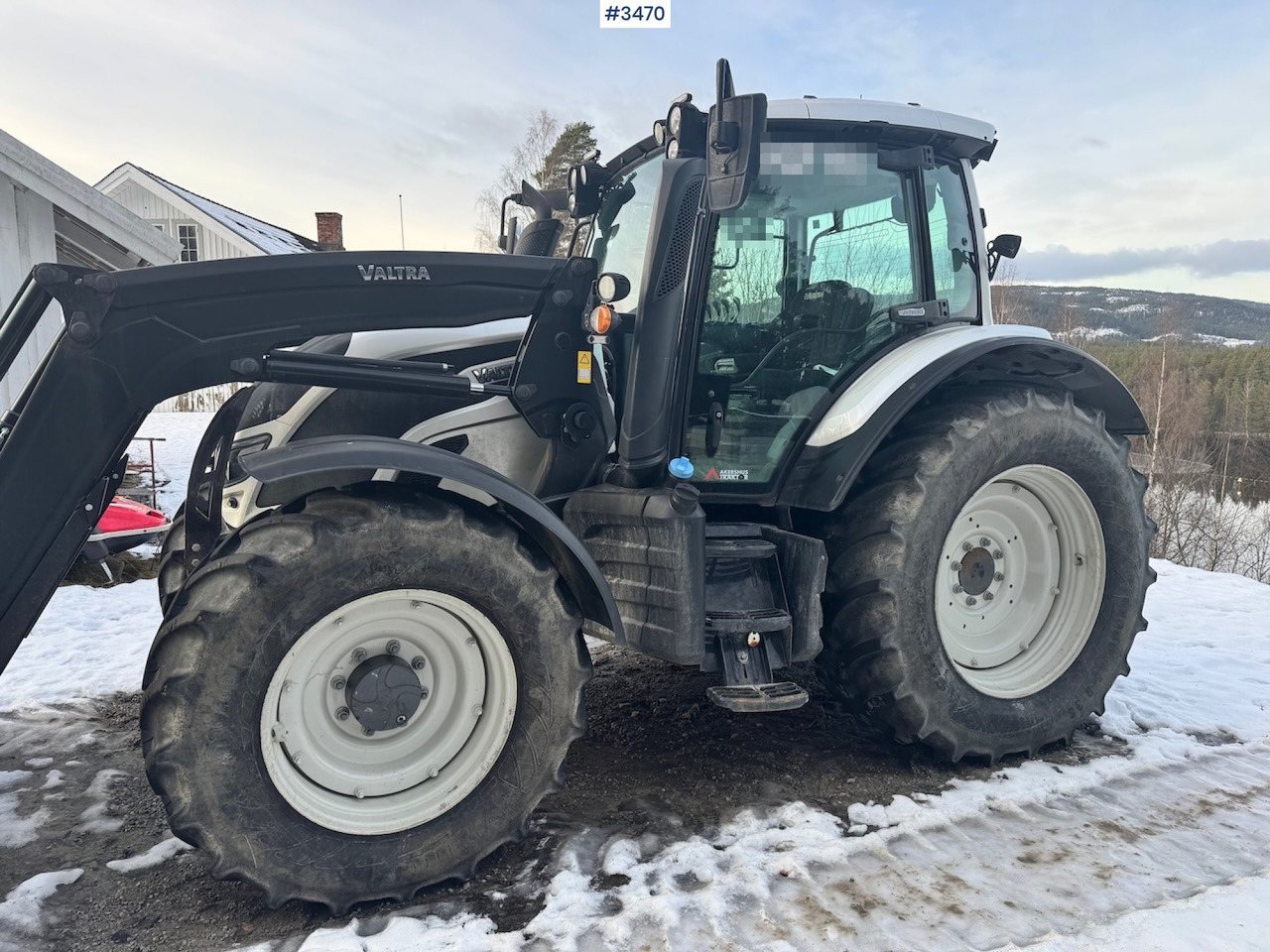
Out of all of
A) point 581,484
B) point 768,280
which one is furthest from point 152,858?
point 768,280

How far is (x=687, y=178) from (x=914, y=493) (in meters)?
1.44

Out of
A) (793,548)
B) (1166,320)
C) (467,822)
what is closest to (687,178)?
(793,548)

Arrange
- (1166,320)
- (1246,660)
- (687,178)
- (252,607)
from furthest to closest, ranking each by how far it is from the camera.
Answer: (1166,320) → (1246,660) → (687,178) → (252,607)

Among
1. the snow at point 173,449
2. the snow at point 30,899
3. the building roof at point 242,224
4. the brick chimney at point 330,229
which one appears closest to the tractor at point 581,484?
the snow at point 30,899

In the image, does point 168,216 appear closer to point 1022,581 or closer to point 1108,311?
point 1022,581

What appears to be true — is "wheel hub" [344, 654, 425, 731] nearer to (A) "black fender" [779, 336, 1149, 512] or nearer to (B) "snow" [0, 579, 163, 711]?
(A) "black fender" [779, 336, 1149, 512]

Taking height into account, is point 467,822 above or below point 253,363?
below

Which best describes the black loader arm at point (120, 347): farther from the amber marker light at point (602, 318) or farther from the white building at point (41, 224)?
the white building at point (41, 224)

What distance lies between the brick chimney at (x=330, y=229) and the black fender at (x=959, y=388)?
20179 millimetres

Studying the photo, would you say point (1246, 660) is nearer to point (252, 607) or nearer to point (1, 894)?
point (252, 607)

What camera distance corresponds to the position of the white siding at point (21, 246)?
766 centimetres

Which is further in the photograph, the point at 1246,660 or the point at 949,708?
the point at 1246,660

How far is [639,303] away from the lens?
10.5 ft

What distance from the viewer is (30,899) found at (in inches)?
95.8
